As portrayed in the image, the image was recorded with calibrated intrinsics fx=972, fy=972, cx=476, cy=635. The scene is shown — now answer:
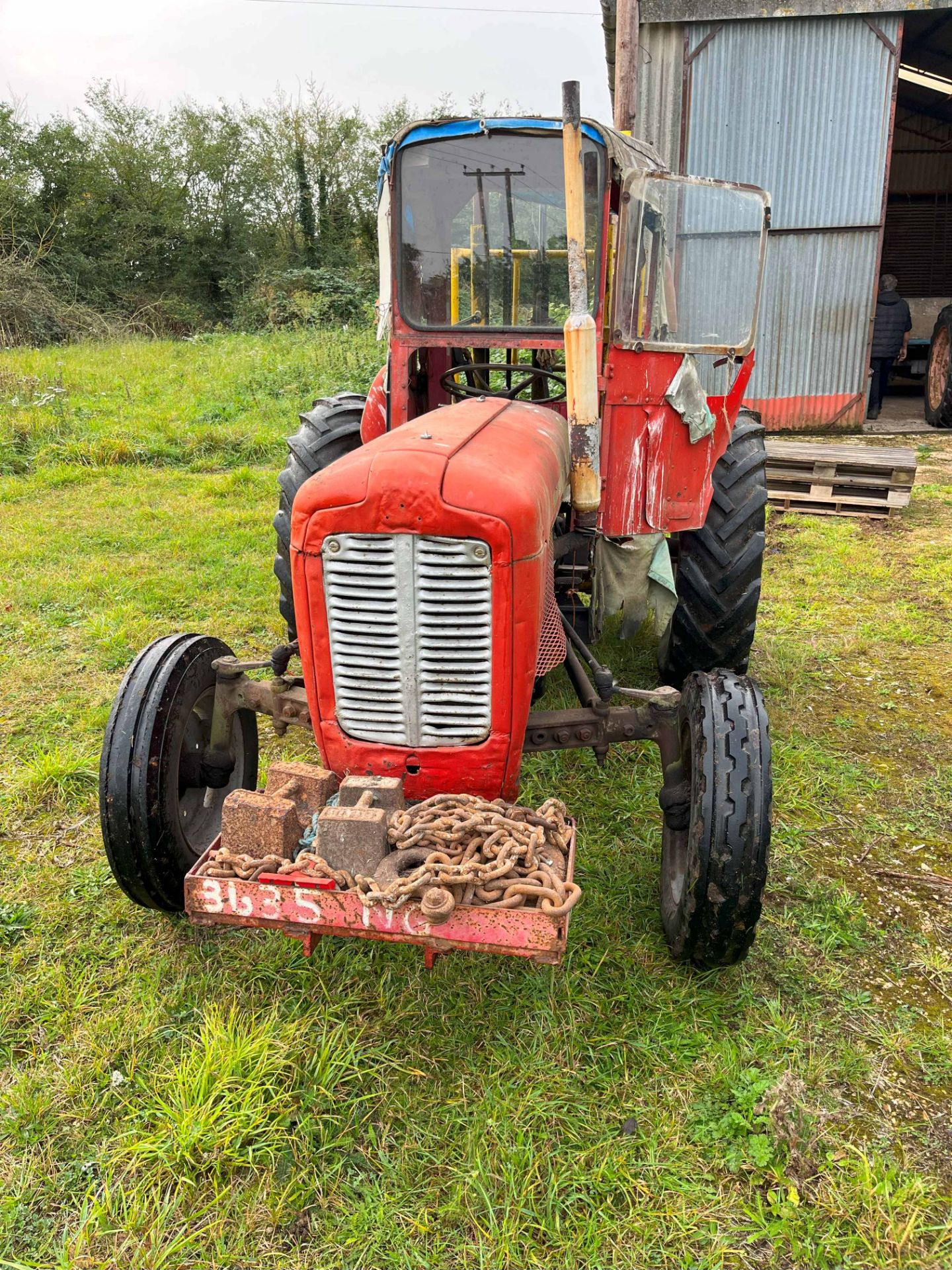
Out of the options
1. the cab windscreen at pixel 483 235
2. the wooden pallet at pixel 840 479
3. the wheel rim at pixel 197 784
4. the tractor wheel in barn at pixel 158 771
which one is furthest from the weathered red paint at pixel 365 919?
the wooden pallet at pixel 840 479

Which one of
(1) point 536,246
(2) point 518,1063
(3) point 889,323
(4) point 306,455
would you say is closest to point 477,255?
(1) point 536,246

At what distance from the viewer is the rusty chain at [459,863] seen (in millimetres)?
2230

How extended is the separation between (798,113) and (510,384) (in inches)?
333

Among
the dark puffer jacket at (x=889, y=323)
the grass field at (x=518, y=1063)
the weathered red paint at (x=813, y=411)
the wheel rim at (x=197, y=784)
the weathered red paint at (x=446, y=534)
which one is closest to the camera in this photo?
the grass field at (x=518, y=1063)

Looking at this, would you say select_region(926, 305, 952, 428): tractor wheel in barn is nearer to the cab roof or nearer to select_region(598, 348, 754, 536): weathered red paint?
select_region(598, 348, 754, 536): weathered red paint

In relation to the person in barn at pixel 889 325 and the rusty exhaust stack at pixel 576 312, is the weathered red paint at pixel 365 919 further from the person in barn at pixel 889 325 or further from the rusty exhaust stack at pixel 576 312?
the person in barn at pixel 889 325

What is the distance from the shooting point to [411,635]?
8.13ft

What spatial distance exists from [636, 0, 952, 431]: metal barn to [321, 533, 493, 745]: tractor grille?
9873 millimetres

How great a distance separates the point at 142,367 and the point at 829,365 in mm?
9341

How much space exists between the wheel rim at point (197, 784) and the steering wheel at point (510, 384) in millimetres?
1566

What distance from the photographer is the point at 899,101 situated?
723 inches

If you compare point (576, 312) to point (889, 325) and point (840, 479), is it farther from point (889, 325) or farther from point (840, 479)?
point (889, 325)

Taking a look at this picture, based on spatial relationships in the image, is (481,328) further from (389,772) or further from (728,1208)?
(728,1208)

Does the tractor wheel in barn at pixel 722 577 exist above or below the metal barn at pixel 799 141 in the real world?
below
